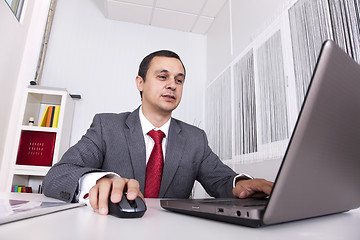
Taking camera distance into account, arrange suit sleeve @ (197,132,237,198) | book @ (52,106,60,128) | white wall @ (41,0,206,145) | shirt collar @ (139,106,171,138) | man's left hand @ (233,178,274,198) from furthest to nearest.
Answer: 1. white wall @ (41,0,206,145)
2. book @ (52,106,60,128)
3. shirt collar @ (139,106,171,138)
4. suit sleeve @ (197,132,237,198)
5. man's left hand @ (233,178,274,198)

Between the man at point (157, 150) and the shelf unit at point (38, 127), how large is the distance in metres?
1.34

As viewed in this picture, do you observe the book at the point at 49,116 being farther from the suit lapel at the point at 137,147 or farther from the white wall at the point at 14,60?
the suit lapel at the point at 137,147

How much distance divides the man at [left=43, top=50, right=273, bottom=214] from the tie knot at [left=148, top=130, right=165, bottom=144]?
0.04 feet

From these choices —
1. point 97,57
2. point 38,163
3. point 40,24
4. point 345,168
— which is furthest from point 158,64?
point 40,24

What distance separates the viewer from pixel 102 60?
3227 millimetres

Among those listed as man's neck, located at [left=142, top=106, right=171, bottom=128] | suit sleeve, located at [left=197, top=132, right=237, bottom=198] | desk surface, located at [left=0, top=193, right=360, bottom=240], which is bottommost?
desk surface, located at [left=0, top=193, right=360, bottom=240]

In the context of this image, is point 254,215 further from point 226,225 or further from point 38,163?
point 38,163

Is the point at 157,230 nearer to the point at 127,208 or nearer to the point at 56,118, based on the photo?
the point at 127,208

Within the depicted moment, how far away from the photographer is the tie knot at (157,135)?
132cm

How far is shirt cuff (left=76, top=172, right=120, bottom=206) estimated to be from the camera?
67 cm

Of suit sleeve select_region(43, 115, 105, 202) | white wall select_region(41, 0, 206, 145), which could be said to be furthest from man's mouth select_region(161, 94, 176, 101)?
white wall select_region(41, 0, 206, 145)

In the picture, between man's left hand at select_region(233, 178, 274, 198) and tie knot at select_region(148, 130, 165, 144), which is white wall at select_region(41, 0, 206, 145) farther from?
man's left hand at select_region(233, 178, 274, 198)

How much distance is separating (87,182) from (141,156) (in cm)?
54

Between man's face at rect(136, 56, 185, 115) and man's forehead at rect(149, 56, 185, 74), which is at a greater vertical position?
man's forehead at rect(149, 56, 185, 74)
